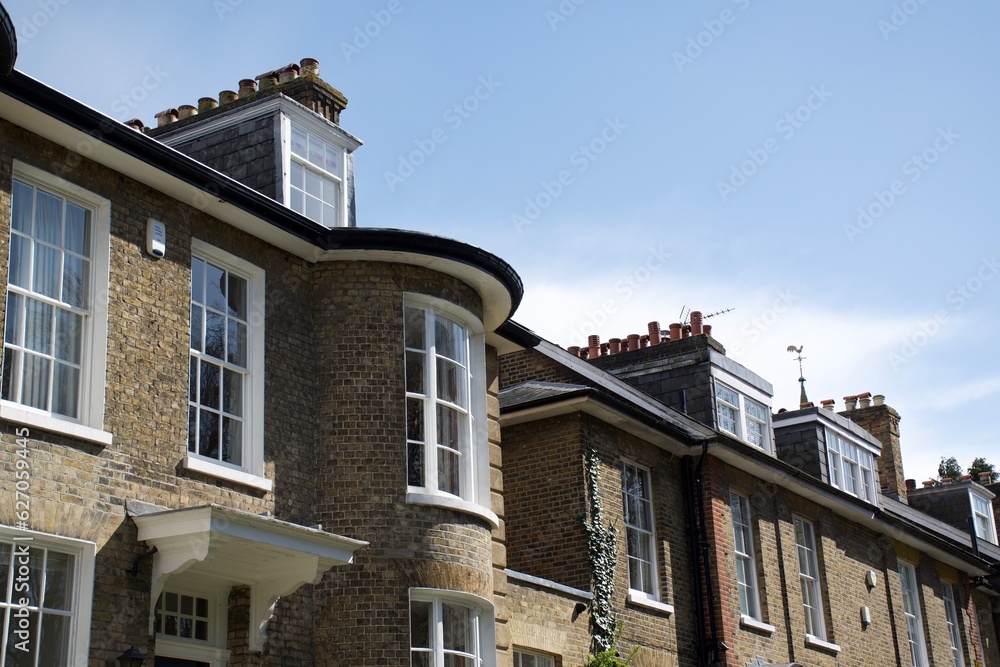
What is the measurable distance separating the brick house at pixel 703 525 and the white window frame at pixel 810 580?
0.13ft

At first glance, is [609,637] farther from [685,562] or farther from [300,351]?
[300,351]

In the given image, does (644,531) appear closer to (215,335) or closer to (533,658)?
(533,658)

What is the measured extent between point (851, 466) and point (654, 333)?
6005mm

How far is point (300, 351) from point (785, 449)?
15.3 meters

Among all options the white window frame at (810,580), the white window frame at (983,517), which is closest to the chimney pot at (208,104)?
the white window frame at (810,580)

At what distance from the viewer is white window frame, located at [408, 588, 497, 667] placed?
13703mm

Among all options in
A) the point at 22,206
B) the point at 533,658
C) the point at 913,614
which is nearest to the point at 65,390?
the point at 22,206

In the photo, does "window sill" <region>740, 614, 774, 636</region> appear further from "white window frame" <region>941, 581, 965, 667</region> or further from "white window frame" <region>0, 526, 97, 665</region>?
"white window frame" <region>0, 526, 97, 665</region>

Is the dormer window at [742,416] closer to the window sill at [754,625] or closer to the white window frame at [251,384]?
the window sill at [754,625]

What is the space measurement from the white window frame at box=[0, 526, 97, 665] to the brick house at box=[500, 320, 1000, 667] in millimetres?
6462

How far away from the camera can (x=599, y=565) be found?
18.4m

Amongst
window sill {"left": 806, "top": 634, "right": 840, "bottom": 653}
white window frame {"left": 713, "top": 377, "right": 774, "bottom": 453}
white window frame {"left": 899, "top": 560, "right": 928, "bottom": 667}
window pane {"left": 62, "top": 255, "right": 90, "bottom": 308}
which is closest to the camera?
window pane {"left": 62, "top": 255, "right": 90, "bottom": 308}

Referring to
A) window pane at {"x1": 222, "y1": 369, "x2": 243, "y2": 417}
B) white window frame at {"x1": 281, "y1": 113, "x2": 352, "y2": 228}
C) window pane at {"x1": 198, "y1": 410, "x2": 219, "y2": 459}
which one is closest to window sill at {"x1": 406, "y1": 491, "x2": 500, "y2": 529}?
window pane at {"x1": 222, "y1": 369, "x2": 243, "y2": 417}

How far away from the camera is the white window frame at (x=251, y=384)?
41.8 feet
